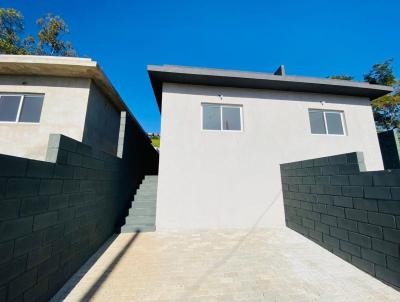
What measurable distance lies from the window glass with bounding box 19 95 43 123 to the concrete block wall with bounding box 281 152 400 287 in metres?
8.86

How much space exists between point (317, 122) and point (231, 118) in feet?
11.0

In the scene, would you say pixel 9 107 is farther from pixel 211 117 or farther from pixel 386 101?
pixel 386 101

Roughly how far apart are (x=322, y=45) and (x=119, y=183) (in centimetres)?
1182

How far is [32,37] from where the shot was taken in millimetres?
13102

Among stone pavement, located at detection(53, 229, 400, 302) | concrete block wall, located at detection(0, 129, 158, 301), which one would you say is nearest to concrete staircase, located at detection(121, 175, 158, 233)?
stone pavement, located at detection(53, 229, 400, 302)

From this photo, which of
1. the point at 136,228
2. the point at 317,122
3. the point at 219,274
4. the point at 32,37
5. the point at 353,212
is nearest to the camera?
the point at 219,274

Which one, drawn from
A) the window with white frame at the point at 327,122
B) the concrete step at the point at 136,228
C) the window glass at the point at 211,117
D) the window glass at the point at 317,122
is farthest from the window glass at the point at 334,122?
the concrete step at the point at 136,228

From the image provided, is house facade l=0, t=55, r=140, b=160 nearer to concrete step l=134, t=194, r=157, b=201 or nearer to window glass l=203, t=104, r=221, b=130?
concrete step l=134, t=194, r=157, b=201

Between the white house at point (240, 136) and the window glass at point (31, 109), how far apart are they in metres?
4.16

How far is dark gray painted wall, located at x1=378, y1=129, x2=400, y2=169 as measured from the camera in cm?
715

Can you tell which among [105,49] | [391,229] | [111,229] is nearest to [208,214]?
[111,229]

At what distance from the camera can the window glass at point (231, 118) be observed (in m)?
6.12

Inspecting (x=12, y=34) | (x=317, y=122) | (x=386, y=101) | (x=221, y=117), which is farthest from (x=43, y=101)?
(x=386, y=101)

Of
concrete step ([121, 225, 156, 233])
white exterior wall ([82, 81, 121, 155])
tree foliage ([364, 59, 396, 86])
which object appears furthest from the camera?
tree foliage ([364, 59, 396, 86])
